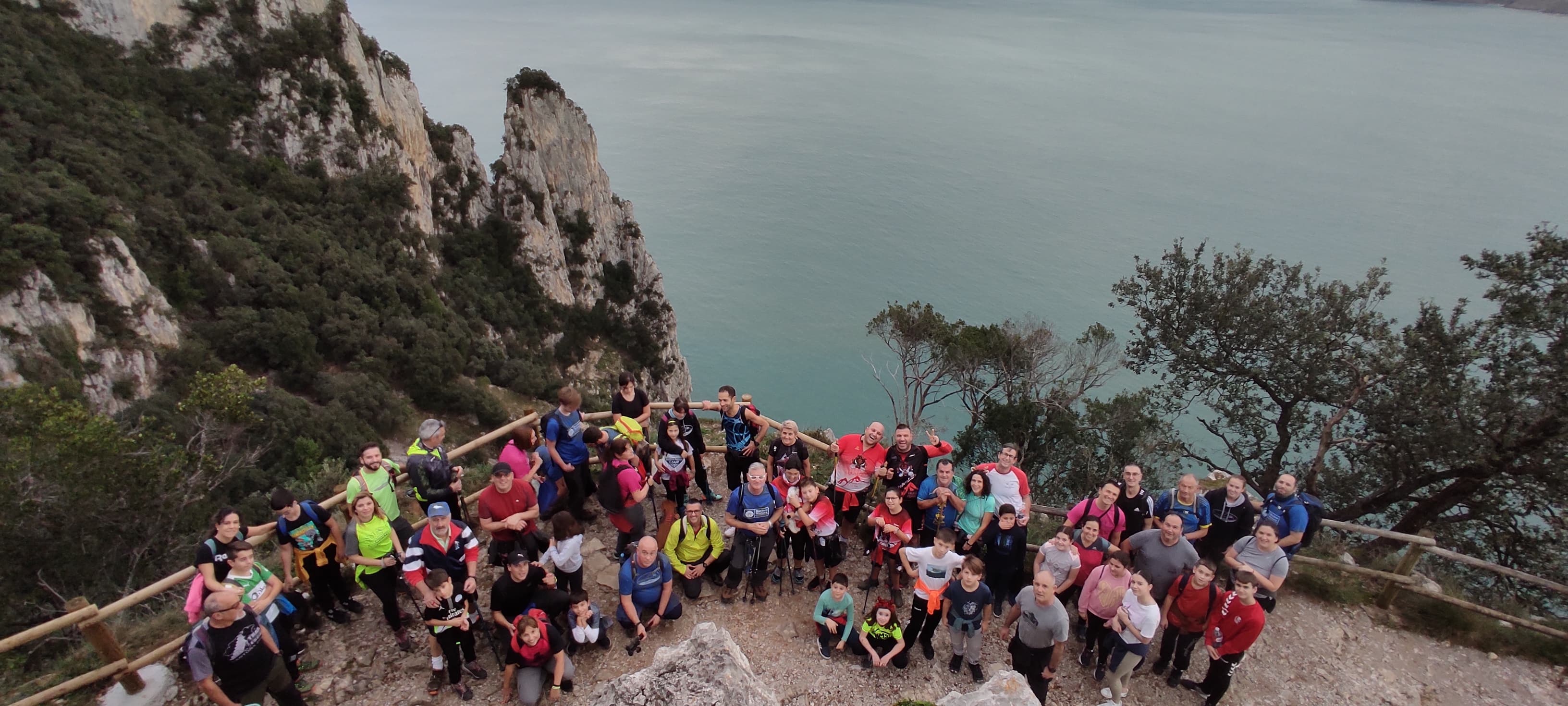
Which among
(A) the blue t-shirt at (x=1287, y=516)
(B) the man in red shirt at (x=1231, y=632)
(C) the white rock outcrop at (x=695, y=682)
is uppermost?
(C) the white rock outcrop at (x=695, y=682)

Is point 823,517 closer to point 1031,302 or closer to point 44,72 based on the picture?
point 44,72

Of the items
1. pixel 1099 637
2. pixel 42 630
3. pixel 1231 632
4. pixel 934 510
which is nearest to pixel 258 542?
pixel 42 630

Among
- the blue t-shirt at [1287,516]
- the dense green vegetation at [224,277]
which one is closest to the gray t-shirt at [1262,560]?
the blue t-shirt at [1287,516]

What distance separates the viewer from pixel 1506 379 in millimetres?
11867

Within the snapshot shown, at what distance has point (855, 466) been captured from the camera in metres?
7.91

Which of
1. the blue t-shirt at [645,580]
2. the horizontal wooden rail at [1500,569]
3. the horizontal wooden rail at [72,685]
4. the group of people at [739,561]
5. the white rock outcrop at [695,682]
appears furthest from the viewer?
the horizontal wooden rail at [1500,569]

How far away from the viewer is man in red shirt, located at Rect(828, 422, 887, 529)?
7801 millimetres

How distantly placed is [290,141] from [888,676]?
41.5 metres

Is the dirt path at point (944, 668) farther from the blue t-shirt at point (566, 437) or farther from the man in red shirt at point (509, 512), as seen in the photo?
the blue t-shirt at point (566, 437)

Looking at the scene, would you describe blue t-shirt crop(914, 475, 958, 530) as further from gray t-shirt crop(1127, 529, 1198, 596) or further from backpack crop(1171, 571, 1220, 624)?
backpack crop(1171, 571, 1220, 624)

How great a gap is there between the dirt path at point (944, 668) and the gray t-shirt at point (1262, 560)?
4.14ft

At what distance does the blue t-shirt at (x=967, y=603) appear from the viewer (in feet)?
21.0

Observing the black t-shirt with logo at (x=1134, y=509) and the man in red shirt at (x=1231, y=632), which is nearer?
the man in red shirt at (x=1231, y=632)

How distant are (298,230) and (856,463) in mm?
35190
